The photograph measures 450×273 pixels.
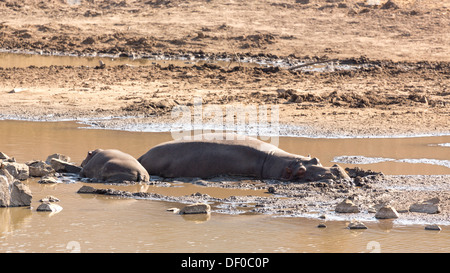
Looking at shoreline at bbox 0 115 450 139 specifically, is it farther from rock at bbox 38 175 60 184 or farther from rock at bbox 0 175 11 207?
rock at bbox 0 175 11 207

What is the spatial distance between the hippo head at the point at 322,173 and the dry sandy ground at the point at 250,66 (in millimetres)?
347

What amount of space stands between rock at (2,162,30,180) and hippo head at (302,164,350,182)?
3.40m

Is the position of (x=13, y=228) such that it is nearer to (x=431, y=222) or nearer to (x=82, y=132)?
(x=431, y=222)

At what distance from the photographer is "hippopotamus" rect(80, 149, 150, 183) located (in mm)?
9445

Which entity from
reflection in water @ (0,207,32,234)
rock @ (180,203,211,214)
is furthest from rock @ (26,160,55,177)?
rock @ (180,203,211,214)

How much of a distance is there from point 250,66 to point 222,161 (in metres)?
12.0

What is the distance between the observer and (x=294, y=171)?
9609mm

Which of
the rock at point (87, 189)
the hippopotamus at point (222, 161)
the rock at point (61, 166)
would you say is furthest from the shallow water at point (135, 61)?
the rock at point (87, 189)

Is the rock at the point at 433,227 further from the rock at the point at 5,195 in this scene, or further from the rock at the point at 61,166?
the rock at the point at 61,166

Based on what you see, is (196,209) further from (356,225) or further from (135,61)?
(135,61)

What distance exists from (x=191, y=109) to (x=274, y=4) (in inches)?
547

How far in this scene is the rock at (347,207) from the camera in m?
8.04

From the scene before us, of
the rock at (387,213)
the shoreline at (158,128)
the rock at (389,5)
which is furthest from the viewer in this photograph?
the rock at (389,5)

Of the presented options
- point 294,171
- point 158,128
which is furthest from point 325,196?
point 158,128
